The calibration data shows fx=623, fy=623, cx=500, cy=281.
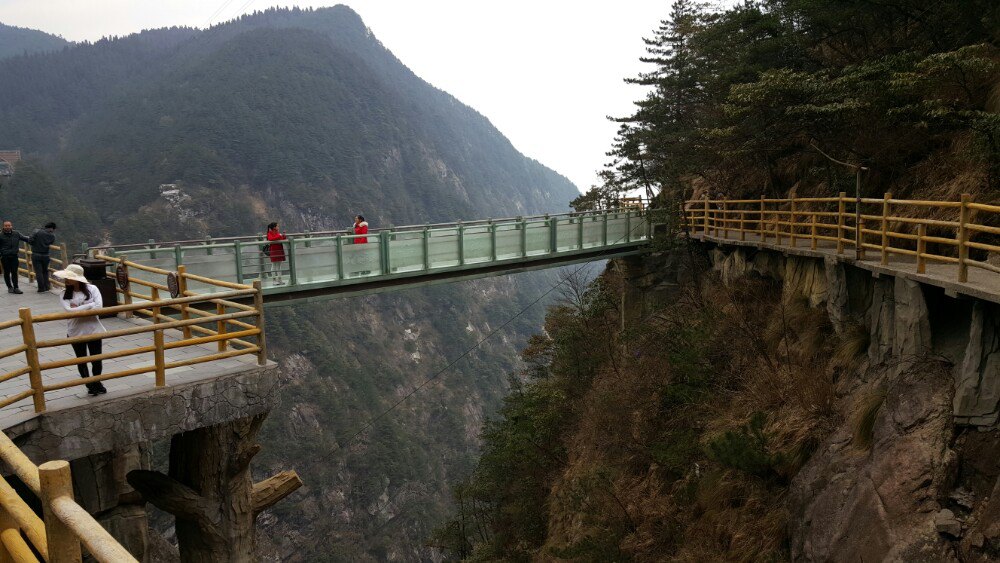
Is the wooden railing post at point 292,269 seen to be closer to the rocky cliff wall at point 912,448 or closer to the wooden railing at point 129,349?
the wooden railing at point 129,349

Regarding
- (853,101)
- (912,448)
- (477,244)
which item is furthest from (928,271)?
(477,244)

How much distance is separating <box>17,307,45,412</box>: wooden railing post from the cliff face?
27.1 ft

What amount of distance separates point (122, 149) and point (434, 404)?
8104 cm

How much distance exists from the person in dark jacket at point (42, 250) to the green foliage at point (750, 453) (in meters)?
13.1

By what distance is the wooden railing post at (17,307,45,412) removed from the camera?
5.21 m

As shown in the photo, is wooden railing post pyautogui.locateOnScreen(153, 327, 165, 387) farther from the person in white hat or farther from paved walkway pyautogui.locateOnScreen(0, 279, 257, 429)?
the person in white hat

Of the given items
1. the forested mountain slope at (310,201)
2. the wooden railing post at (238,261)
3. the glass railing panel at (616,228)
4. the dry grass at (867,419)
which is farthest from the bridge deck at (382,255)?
the forested mountain slope at (310,201)

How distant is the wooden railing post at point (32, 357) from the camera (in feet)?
17.1

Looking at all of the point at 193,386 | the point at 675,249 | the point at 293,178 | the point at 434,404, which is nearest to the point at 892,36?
the point at 675,249

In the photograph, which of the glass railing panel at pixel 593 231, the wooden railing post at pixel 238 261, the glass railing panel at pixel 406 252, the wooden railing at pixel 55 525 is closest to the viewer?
the wooden railing at pixel 55 525

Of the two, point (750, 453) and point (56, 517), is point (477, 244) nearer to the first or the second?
point (750, 453)

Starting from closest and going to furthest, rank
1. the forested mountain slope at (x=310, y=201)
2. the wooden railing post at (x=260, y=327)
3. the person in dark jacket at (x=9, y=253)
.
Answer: the wooden railing post at (x=260, y=327), the person in dark jacket at (x=9, y=253), the forested mountain slope at (x=310, y=201)

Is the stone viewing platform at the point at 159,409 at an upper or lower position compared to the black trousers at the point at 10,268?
lower

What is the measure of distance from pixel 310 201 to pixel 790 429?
129 metres
